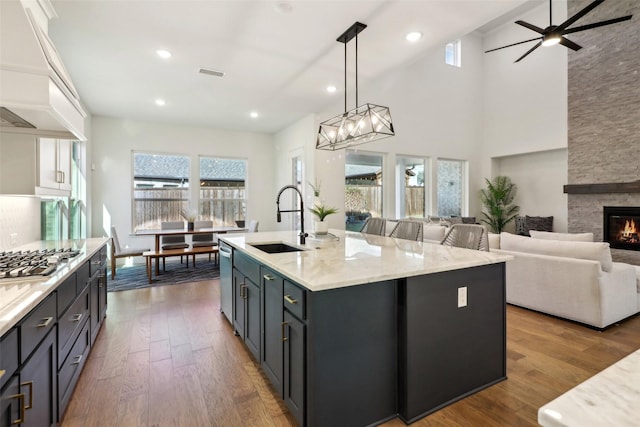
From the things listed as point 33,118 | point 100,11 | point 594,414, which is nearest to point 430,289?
point 594,414

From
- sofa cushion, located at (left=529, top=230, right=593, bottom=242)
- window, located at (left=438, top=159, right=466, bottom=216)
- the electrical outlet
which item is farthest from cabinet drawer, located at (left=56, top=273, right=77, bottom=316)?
window, located at (left=438, top=159, right=466, bottom=216)

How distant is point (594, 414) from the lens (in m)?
0.52

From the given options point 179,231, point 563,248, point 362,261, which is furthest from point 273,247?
point 179,231

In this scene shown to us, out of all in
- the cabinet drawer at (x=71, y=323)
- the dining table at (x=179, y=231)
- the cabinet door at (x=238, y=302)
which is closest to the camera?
the cabinet drawer at (x=71, y=323)

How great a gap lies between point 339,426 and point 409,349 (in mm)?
544

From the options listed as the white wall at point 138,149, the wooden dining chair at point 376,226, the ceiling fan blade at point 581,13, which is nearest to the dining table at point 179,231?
the white wall at point 138,149

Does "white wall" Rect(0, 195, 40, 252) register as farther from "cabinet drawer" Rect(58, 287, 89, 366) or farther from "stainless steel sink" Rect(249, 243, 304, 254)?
"stainless steel sink" Rect(249, 243, 304, 254)

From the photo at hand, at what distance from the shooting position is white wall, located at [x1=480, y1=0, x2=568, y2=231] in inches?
268

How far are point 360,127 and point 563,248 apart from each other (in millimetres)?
2444

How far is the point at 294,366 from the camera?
5.48ft

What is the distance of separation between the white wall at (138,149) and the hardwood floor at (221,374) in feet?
11.3

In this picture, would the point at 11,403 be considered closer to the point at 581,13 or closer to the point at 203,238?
the point at 581,13

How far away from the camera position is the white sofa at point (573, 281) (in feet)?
9.53

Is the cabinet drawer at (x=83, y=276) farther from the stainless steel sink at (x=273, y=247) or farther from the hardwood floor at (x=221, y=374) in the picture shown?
the stainless steel sink at (x=273, y=247)
